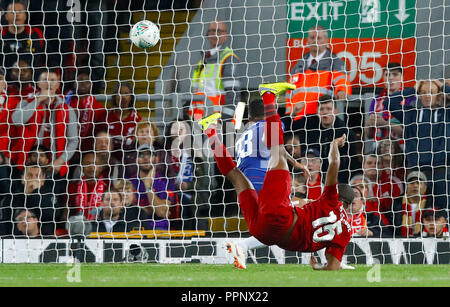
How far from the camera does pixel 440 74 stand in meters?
11.9

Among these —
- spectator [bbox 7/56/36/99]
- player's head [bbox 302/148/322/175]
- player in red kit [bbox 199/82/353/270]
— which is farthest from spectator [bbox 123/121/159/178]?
player in red kit [bbox 199/82/353/270]

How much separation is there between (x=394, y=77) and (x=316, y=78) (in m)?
0.96

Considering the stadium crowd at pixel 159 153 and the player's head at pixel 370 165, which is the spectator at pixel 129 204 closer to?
the stadium crowd at pixel 159 153

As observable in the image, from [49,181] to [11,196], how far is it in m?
0.50

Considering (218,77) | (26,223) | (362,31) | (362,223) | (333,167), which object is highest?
(362,31)

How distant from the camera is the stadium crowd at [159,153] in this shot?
10438mm

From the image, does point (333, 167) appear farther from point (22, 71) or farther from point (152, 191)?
point (22, 71)

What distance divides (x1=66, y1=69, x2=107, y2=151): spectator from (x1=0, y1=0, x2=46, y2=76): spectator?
0.63 meters

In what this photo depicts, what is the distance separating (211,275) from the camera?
7.71 m

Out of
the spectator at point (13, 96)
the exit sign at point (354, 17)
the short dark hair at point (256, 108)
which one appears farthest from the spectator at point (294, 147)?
the spectator at point (13, 96)

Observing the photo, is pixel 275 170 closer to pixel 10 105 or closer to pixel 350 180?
pixel 350 180

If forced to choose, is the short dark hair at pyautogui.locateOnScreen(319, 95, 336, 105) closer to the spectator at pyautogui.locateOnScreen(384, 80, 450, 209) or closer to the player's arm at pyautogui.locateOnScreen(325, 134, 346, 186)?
the spectator at pyautogui.locateOnScreen(384, 80, 450, 209)

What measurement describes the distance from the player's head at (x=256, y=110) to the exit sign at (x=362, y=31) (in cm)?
281

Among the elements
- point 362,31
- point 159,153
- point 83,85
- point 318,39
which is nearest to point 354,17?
point 362,31
